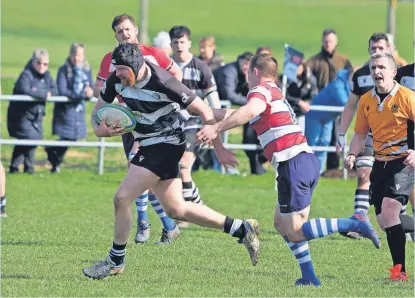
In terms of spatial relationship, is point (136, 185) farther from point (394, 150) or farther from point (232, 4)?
point (232, 4)

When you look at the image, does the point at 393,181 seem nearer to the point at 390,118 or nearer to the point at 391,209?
the point at 391,209

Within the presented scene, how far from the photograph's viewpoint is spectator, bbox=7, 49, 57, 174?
18000 mm

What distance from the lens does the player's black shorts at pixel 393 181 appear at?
1023cm

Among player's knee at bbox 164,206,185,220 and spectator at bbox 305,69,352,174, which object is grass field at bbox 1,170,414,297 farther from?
spectator at bbox 305,69,352,174

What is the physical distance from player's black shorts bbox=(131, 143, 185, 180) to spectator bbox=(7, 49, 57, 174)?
845 centimetres

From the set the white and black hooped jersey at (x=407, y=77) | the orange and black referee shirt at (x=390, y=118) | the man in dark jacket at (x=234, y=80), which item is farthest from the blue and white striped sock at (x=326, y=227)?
the man in dark jacket at (x=234, y=80)

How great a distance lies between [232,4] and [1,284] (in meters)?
55.3

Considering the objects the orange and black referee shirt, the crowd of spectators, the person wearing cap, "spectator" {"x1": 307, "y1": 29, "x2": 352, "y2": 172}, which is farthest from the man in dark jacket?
the person wearing cap

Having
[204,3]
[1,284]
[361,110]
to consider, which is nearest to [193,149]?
[361,110]

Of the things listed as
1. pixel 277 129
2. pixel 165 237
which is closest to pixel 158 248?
pixel 165 237

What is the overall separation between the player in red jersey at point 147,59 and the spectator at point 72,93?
6155 mm

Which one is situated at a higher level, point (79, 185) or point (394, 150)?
point (394, 150)

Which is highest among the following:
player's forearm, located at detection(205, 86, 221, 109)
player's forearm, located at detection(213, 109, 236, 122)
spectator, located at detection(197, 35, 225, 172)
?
player's forearm, located at detection(213, 109, 236, 122)

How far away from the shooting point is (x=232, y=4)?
63.8 meters
